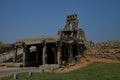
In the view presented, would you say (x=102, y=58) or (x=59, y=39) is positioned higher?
(x=59, y=39)

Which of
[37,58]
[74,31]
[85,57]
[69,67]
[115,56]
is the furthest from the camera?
[74,31]

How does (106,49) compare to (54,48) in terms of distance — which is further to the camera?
(106,49)

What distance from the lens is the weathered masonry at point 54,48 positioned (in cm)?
2917

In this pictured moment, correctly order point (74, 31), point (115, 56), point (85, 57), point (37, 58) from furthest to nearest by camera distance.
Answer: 1. point (74, 31)
2. point (37, 58)
3. point (85, 57)
4. point (115, 56)

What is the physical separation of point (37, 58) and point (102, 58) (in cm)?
1127

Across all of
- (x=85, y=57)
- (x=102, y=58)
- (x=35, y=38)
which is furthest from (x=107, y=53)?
(x=35, y=38)

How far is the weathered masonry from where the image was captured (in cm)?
2917

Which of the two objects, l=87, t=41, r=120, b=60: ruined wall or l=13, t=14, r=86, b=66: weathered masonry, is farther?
l=87, t=41, r=120, b=60: ruined wall

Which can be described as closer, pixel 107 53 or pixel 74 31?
pixel 107 53

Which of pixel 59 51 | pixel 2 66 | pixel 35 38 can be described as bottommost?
pixel 2 66

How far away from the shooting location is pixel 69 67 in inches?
1081

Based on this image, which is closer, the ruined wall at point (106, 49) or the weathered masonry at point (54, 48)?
the weathered masonry at point (54, 48)

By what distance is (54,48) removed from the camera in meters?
34.0

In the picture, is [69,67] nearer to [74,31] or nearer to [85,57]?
[85,57]
